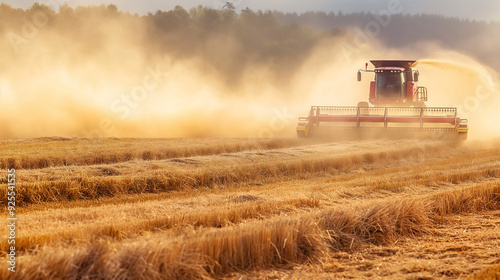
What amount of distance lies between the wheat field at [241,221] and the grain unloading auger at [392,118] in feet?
23.7

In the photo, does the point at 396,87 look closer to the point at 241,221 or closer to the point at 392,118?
the point at 392,118

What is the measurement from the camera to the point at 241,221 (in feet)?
22.6

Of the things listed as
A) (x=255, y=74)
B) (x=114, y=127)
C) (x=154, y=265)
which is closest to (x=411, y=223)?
(x=154, y=265)

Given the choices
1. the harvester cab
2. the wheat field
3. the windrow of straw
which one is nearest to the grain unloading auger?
the harvester cab

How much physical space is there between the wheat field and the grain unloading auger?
7.22 meters

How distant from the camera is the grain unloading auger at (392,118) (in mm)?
22109

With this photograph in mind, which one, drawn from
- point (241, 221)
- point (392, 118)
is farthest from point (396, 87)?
point (241, 221)

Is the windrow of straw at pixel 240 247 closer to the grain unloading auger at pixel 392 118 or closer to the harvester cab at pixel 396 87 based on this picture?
the grain unloading auger at pixel 392 118

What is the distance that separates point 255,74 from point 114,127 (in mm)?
22771

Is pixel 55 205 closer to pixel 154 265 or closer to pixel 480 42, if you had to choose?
pixel 154 265

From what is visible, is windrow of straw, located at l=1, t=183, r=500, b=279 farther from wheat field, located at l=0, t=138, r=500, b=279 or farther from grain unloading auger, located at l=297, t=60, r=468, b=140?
grain unloading auger, located at l=297, t=60, r=468, b=140

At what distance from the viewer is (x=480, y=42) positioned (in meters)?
70.5

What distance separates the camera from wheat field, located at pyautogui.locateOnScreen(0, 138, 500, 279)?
4914mm

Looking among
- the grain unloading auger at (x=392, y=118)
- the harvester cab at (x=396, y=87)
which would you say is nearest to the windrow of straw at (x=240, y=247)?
the grain unloading auger at (x=392, y=118)
